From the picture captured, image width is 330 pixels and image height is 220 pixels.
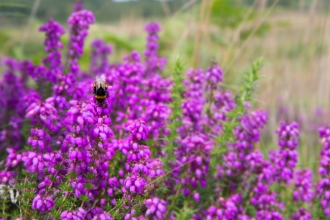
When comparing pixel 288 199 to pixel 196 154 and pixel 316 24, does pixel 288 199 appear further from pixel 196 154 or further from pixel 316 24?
pixel 316 24

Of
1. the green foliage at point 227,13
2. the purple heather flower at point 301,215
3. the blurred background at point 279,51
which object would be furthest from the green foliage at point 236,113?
the green foliage at point 227,13

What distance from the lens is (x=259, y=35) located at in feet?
22.0

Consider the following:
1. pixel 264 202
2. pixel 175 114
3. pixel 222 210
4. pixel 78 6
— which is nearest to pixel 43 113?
pixel 175 114

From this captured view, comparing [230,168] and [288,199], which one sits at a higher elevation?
[230,168]

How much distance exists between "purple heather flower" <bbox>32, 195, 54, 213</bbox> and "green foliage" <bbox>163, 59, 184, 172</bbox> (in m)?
0.69

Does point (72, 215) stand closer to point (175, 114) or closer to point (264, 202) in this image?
point (175, 114)

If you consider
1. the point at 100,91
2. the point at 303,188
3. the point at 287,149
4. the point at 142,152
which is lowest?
the point at 303,188

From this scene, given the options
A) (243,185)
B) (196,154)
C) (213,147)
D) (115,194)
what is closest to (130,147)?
(115,194)

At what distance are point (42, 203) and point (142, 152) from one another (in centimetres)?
44

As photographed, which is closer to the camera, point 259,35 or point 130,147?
point 130,147

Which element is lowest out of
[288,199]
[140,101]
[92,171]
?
[288,199]

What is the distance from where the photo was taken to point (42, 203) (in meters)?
1.96

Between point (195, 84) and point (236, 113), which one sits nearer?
point (236, 113)

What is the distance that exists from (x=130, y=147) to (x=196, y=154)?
0.61 metres
